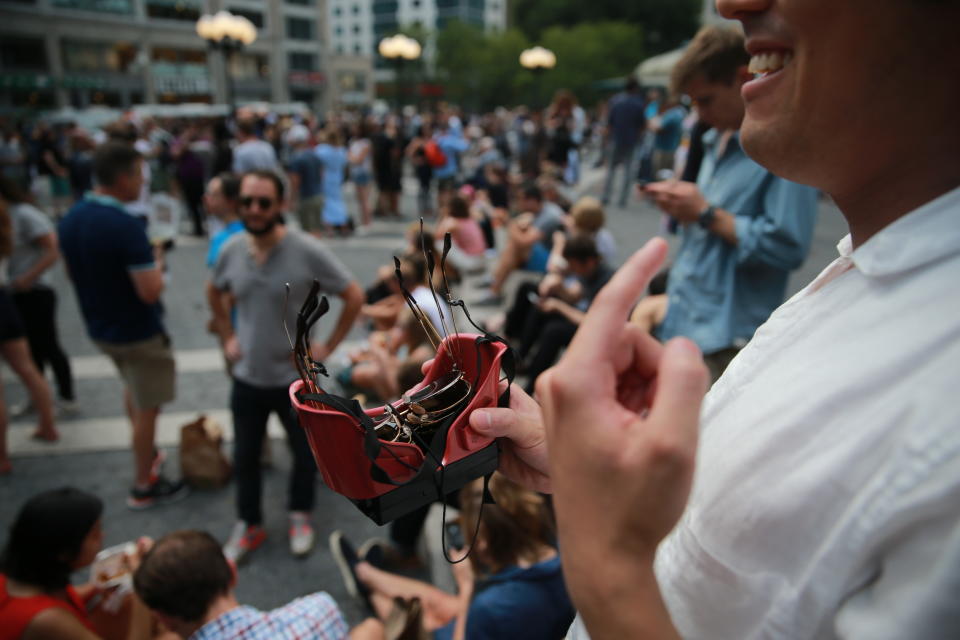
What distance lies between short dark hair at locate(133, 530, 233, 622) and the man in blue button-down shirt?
2.14 meters

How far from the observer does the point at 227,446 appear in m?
4.23

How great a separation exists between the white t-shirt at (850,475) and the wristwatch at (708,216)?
174 centimetres

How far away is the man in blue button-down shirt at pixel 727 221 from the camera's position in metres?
2.29

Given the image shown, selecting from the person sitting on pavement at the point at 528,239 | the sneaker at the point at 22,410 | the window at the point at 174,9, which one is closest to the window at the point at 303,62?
the window at the point at 174,9

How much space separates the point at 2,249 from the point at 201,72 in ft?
163

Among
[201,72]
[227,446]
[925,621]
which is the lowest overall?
[227,446]

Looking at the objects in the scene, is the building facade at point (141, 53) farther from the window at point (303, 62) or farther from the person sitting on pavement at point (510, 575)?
the person sitting on pavement at point (510, 575)

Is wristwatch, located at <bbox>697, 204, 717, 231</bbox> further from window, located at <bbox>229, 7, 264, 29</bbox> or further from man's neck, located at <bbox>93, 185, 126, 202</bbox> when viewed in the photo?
window, located at <bbox>229, 7, 264, 29</bbox>

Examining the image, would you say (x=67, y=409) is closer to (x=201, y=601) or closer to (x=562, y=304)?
(x=201, y=601)

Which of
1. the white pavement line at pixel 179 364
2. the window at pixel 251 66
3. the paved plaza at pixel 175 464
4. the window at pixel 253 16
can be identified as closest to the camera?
the paved plaza at pixel 175 464

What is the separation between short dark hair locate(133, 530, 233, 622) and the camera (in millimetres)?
1986

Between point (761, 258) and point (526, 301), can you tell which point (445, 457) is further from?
point (526, 301)

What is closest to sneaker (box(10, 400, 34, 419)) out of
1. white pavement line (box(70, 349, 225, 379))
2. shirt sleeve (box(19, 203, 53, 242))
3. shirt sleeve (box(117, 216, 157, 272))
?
white pavement line (box(70, 349, 225, 379))

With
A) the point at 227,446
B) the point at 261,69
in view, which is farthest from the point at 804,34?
the point at 261,69
